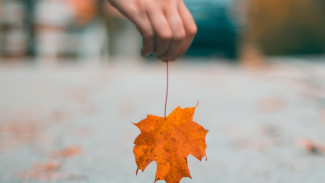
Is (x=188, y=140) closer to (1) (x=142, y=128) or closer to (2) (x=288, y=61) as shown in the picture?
(1) (x=142, y=128)

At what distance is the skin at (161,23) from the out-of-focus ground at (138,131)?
0.60 meters

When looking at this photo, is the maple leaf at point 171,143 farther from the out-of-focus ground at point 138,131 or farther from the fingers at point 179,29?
the out-of-focus ground at point 138,131

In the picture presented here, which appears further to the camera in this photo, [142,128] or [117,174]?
[117,174]

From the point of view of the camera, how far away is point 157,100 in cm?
369

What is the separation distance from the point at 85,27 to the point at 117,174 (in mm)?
7146

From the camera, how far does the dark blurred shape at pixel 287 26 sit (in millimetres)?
8594

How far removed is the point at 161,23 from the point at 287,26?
333 inches

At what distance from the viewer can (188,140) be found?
1031mm

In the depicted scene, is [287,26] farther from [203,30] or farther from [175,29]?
[175,29]

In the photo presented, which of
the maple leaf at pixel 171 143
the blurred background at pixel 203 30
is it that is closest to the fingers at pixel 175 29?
the maple leaf at pixel 171 143

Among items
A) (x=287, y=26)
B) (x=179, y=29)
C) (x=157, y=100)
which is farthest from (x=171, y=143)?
(x=287, y=26)

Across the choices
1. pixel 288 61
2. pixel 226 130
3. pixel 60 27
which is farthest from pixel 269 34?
pixel 226 130

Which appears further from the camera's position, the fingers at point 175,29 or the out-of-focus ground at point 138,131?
the out-of-focus ground at point 138,131

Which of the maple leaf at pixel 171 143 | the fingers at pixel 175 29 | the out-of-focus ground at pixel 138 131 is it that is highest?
the fingers at pixel 175 29
